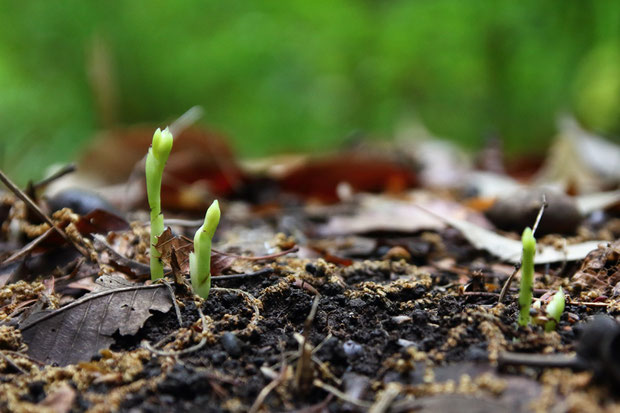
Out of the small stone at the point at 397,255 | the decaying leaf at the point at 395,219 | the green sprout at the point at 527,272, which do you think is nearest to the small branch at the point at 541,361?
the green sprout at the point at 527,272

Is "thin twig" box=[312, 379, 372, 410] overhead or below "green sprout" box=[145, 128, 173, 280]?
→ below

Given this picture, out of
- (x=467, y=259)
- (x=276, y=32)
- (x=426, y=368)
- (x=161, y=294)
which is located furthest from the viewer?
(x=276, y=32)

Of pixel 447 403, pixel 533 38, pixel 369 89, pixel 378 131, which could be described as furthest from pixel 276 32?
pixel 447 403

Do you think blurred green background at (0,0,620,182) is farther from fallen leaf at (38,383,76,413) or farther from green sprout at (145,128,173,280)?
fallen leaf at (38,383,76,413)

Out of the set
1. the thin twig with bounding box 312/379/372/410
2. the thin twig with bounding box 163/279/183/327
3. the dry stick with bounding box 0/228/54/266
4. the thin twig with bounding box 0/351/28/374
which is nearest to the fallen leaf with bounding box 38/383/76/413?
the thin twig with bounding box 0/351/28/374

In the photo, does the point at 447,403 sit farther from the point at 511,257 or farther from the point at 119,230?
the point at 119,230

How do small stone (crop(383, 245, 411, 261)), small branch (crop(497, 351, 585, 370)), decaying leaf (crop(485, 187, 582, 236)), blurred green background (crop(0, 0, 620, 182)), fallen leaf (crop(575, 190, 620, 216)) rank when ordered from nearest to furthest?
small branch (crop(497, 351, 585, 370))
small stone (crop(383, 245, 411, 261))
decaying leaf (crop(485, 187, 582, 236))
fallen leaf (crop(575, 190, 620, 216))
blurred green background (crop(0, 0, 620, 182))
